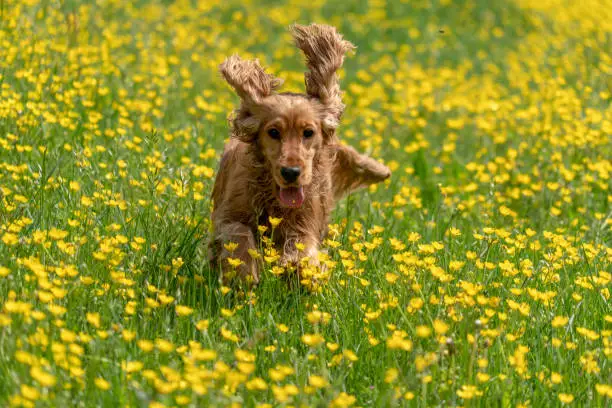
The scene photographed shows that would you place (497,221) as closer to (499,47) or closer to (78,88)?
(78,88)

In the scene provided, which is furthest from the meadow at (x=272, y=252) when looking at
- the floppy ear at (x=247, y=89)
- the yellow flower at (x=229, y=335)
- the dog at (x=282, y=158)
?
the floppy ear at (x=247, y=89)

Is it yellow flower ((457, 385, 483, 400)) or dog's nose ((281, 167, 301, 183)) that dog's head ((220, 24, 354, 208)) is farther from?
yellow flower ((457, 385, 483, 400))

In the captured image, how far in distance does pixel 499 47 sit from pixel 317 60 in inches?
272

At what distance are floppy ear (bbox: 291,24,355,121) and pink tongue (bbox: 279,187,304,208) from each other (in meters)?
0.43

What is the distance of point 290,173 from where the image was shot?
412cm

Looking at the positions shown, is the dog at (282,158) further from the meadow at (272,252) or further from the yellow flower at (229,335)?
the yellow flower at (229,335)

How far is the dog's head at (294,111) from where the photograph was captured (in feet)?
13.9

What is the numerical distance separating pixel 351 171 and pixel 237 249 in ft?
4.19

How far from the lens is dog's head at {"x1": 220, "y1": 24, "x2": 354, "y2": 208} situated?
422 cm

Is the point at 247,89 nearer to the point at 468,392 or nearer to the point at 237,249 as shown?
the point at 237,249

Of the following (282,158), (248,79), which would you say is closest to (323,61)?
(248,79)

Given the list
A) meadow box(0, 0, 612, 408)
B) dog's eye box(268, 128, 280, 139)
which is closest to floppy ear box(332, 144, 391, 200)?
meadow box(0, 0, 612, 408)

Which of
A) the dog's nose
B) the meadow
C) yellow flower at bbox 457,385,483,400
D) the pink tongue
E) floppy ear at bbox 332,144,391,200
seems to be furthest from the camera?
floppy ear at bbox 332,144,391,200

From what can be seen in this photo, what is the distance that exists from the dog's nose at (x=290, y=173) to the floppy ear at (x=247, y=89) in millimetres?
360
